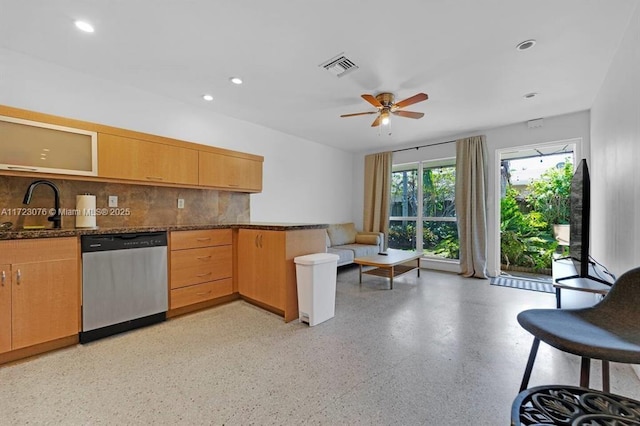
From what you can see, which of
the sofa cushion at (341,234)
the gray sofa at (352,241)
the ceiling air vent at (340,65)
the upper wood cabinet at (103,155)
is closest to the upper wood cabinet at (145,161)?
the upper wood cabinet at (103,155)

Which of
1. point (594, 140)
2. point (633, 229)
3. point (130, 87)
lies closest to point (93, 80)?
point (130, 87)

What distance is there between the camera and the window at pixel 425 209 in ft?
16.9

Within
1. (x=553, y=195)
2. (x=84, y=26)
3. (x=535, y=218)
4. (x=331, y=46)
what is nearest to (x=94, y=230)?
(x=84, y=26)

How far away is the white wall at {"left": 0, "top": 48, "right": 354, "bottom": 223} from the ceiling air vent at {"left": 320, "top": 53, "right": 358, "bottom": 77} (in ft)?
6.40

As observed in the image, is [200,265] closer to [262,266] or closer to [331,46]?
[262,266]

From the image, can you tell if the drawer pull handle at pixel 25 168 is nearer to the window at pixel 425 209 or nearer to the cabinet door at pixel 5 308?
the cabinet door at pixel 5 308

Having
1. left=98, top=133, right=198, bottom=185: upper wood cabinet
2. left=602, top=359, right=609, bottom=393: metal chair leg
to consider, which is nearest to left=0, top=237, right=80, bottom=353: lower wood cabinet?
left=98, top=133, right=198, bottom=185: upper wood cabinet

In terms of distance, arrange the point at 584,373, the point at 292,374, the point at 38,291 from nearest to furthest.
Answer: the point at 584,373, the point at 292,374, the point at 38,291

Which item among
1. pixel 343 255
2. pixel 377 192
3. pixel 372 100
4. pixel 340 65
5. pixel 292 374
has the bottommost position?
pixel 292 374

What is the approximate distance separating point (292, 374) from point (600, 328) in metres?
1.67

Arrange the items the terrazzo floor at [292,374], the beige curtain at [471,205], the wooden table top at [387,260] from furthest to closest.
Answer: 1. the beige curtain at [471,205]
2. the wooden table top at [387,260]
3. the terrazzo floor at [292,374]

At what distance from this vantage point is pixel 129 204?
9.78ft

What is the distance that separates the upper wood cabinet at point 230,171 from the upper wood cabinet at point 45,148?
41.3 inches

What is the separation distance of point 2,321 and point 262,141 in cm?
345
